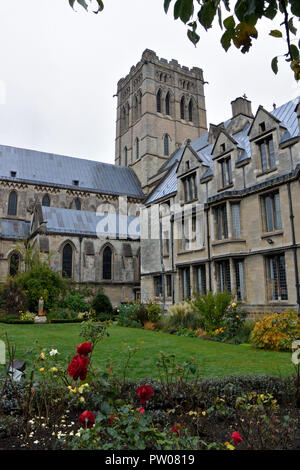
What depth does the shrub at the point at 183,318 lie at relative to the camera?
15.8m

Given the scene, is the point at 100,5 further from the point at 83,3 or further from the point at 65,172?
the point at 65,172

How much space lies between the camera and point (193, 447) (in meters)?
3.03

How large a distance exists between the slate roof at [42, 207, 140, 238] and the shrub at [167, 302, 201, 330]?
57.0 feet

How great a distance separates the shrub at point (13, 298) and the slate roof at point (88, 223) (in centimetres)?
918

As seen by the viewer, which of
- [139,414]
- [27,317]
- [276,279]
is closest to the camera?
[139,414]

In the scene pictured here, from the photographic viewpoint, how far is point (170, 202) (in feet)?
75.4

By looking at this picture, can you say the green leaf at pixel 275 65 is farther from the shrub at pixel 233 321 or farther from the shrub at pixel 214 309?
the shrub at pixel 214 309

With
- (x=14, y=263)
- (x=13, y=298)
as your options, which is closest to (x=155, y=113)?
(x=14, y=263)

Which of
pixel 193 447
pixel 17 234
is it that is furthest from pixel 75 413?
pixel 17 234

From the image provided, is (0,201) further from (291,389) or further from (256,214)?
(291,389)

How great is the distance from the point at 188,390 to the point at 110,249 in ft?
93.4

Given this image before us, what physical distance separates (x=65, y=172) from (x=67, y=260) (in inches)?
617

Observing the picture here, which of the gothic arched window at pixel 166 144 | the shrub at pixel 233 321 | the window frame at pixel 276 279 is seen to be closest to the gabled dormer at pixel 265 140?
the window frame at pixel 276 279

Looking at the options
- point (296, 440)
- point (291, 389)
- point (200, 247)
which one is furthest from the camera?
point (200, 247)
